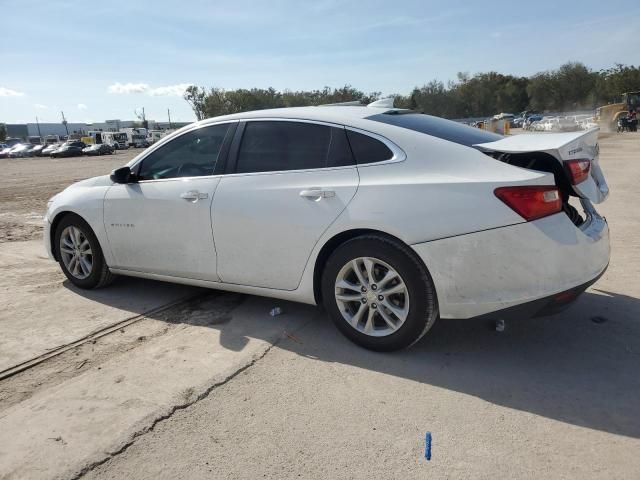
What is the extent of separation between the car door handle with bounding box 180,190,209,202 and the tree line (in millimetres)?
76445

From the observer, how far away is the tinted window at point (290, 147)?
3.58 meters

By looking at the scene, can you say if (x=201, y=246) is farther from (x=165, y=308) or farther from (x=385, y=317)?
(x=385, y=317)

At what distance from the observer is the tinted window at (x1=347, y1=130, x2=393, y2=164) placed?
133 inches

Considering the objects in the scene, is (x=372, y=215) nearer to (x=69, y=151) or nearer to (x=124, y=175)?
(x=124, y=175)

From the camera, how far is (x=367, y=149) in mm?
3449

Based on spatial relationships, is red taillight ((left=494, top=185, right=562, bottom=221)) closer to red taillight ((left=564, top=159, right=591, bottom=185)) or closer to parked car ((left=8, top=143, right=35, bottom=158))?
red taillight ((left=564, top=159, right=591, bottom=185))

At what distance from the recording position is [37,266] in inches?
236

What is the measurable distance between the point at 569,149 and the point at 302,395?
2165 millimetres

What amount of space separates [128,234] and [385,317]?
2447 millimetres

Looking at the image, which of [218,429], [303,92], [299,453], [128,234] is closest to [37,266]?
[128,234]

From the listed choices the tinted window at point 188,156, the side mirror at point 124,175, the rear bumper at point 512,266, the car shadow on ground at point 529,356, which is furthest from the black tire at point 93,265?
the rear bumper at point 512,266

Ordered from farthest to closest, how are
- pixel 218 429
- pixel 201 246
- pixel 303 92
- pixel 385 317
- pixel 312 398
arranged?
pixel 303 92, pixel 201 246, pixel 385 317, pixel 312 398, pixel 218 429

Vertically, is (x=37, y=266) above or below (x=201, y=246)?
below

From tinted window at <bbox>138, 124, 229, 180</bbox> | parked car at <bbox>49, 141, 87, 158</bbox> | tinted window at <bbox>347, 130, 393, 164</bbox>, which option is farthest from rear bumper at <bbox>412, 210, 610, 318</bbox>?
parked car at <bbox>49, 141, 87, 158</bbox>
